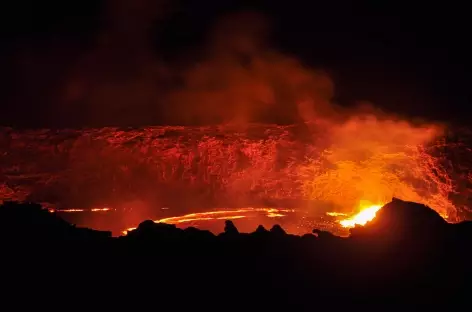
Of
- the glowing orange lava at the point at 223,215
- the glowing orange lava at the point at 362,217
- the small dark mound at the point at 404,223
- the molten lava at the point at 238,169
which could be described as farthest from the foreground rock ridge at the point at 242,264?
the glowing orange lava at the point at 362,217

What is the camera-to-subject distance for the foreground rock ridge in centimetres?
327

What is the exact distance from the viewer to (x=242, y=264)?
11.3 feet

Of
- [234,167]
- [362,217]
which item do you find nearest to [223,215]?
[234,167]

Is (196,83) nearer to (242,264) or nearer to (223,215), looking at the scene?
(223,215)

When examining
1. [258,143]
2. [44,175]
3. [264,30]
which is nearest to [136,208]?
[44,175]

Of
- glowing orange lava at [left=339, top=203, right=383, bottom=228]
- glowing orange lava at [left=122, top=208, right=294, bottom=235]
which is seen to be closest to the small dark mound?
glowing orange lava at [left=339, top=203, right=383, bottom=228]

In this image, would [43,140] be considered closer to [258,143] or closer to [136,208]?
[136,208]

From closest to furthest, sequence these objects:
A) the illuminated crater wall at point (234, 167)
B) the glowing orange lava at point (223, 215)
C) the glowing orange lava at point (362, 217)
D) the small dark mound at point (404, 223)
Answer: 1. the small dark mound at point (404, 223)
2. the illuminated crater wall at point (234, 167)
3. the glowing orange lava at point (223, 215)
4. the glowing orange lava at point (362, 217)

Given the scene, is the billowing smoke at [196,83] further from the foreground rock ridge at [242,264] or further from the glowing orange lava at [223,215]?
the foreground rock ridge at [242,264]

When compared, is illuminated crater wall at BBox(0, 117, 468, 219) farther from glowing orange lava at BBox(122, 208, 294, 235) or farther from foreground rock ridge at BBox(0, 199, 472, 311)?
foreground rock ridge at BBox(0, 199, 472, 311)

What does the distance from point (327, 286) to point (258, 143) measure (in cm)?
406

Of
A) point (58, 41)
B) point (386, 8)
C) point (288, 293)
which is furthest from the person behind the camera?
point (386, 8)

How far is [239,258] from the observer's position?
137 inches

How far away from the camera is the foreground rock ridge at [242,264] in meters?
3.27
